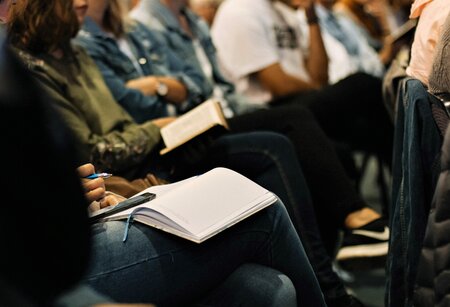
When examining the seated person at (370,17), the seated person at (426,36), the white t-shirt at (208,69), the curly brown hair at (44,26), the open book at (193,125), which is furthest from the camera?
the seated person at (370,17)

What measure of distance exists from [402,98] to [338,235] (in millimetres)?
714

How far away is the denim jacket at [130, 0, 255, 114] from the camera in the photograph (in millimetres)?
2961

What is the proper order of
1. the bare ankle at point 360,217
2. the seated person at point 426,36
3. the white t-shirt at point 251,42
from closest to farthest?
the seated person at point 426,36 < the bare ankle at point 360,217 < the white t-shirt at point 251,42

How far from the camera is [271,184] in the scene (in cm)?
221

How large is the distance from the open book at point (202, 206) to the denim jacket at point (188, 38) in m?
1.35

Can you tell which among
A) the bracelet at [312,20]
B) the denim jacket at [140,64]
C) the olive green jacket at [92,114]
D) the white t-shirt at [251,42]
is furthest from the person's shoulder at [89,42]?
the bracelet at [312,20]

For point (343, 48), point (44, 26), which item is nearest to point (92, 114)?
point (44, 26)

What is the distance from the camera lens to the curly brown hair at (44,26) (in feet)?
A: 6.68

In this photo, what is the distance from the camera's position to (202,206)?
151cm

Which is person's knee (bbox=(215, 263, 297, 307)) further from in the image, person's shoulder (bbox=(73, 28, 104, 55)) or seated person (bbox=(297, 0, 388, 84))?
seated person (bbox=(297, 0, 388, 84))

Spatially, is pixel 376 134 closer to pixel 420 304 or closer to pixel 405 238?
pixel 405 238

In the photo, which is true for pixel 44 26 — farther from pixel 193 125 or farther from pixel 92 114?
pixel 193 125

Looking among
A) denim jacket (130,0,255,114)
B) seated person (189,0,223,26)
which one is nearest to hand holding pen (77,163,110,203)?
denim jacket (130,0,255,114)

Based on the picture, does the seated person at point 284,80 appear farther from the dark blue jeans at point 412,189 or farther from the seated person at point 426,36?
the dark blue jeans at point 412,189
